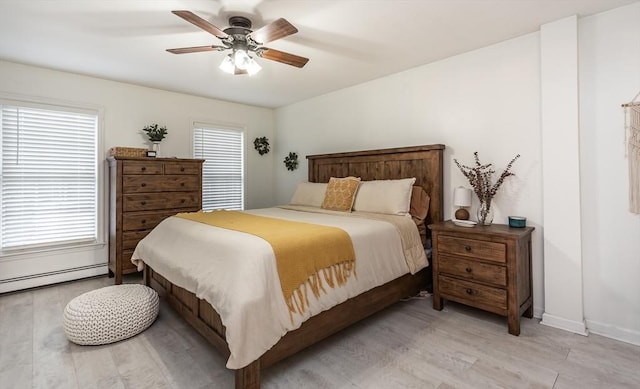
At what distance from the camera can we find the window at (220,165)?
4828mm

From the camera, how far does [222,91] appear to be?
14.6ft

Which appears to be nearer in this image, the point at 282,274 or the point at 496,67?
the point at 282,274

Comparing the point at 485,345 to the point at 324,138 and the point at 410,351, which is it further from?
the point at 324,138

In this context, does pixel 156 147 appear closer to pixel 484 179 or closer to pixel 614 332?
pixel 484 179

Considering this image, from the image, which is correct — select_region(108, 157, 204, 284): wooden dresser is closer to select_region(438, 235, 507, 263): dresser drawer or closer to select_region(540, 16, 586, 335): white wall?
select_region(438, 235, 507, 263): dresser drawer

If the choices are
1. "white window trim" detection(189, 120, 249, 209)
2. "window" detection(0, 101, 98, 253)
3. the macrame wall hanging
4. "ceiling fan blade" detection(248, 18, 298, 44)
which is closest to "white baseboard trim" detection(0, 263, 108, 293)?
"window" detection(0, 101, 98, 253)

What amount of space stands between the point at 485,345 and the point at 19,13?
4.31 meters

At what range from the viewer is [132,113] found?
412 centimetres

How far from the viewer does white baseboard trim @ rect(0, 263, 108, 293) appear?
3350 millimetres

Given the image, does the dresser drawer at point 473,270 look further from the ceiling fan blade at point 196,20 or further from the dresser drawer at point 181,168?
the dresser drawer at point 181,168

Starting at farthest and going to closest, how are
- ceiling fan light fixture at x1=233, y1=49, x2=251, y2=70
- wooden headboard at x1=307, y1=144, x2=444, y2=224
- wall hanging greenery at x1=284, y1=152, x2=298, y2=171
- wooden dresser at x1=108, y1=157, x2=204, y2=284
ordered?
1. wall hanging greenery at x1=284, y1=152, x2=298, y2=171
2. wooden dresser at x1=108, y1=157, x2=204, y2=284
3. wooden headboard at x1=307, y1=144, x2=444, y2=224
4. ceiling fan light fixture at x1=233, y1=49, x2=251, y2=70

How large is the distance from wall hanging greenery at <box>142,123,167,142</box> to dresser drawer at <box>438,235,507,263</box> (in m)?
3.71

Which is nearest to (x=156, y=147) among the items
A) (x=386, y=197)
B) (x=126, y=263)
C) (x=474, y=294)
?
(x=126, y=263)

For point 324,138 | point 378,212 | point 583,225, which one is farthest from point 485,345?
point 324,138
